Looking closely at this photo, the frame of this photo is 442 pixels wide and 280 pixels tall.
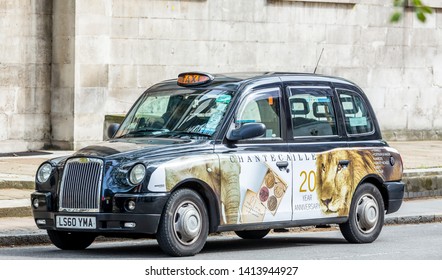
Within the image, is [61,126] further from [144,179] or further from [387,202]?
[144,179]

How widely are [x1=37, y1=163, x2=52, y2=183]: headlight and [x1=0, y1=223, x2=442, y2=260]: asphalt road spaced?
702mm

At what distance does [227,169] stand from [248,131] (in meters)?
0.43

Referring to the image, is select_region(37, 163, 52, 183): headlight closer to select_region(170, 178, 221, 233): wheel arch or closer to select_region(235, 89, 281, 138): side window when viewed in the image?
select_region(170, 178, 221, 233): wheel arch

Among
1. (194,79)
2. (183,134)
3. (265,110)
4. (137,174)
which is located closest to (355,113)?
(265,110)

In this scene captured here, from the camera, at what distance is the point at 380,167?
1362 cm

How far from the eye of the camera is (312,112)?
517 inches

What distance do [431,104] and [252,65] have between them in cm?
497

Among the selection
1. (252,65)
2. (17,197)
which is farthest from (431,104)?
(17,197)

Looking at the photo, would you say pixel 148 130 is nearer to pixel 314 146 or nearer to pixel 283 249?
pixel 314 146

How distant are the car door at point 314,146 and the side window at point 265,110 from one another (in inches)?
6.8

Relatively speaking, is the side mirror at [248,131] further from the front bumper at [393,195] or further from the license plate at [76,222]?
the front bumper at [393,195]

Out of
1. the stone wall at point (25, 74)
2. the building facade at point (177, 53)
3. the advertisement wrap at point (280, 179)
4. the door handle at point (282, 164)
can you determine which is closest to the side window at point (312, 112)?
the advertisement wrap at point (280, 179)

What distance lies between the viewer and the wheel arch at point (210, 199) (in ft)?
38.1
